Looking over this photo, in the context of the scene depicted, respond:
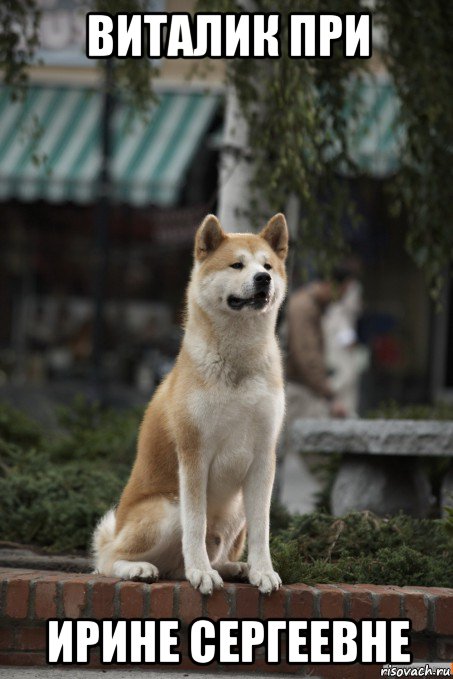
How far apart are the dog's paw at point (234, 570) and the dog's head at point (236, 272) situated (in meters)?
1.07

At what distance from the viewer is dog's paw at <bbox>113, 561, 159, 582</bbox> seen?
4352 mm

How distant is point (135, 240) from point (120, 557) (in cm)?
1097

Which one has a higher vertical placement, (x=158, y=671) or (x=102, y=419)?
(x=102, y=419)

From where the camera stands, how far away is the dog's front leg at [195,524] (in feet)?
13.7

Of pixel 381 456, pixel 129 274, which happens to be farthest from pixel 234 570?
pixel 129 274

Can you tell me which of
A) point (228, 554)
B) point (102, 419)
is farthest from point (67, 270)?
point (228, 554)

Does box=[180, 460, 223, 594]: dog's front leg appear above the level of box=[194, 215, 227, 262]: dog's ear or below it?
below

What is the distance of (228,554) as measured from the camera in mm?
4648

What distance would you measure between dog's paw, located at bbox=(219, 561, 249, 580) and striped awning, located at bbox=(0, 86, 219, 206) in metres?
8.92

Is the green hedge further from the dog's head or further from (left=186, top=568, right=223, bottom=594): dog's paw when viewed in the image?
the dog's head

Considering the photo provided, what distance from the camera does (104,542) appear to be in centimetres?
471

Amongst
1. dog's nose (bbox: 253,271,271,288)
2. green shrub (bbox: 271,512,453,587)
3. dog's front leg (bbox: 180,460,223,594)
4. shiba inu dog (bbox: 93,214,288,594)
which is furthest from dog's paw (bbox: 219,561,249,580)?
dog's nose (bbox: 253,271,271,288)

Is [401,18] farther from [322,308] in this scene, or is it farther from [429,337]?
[429,337]

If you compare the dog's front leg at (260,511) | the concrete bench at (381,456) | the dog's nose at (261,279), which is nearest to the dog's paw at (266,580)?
the dog's front leg at (260,511)
